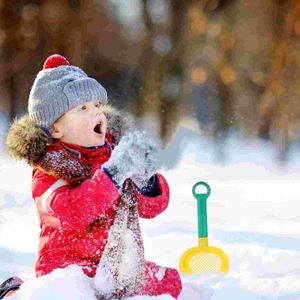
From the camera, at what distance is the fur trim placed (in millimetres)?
1042

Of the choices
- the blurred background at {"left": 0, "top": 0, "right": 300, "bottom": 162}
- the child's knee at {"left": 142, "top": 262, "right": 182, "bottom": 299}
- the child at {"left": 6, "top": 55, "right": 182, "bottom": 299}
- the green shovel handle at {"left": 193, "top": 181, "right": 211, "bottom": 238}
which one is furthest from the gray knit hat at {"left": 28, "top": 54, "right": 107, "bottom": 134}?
the blurred background at {"left": 0, "top": 0, "right": 300, "bottom": 162}

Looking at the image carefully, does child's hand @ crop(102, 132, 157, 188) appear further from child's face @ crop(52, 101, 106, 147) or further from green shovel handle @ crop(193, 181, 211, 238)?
green shovel handle @ crop(193, 181, 211, 238)

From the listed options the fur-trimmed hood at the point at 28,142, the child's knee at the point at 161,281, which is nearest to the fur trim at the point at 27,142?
the fur-trimmed hood at the point at 28,142

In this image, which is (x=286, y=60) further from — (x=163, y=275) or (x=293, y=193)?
(x=163, y=275)

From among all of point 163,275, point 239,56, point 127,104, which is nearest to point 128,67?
point 127,104

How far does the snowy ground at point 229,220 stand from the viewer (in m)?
1.77

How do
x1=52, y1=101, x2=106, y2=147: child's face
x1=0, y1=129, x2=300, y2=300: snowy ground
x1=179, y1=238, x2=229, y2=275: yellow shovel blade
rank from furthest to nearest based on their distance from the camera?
x1=0, y1=129, x2=300, y2=300: snowy ground
x1=179, y1=238, x2=229, y2=275: yellow shovel blade
x1=52, y1=101, x2=106, y2=147: child's face

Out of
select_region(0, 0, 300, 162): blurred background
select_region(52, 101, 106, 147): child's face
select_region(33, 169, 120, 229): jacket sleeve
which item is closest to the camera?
select_region(33, 169, 120, 229): jacket sleeve

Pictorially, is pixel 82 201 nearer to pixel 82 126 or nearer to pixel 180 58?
pixel 82 126

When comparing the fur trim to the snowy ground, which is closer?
the fur trim

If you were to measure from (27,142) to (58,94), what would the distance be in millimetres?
93

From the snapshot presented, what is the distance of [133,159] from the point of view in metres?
0.96

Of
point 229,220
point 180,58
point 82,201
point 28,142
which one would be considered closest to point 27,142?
point 28,142

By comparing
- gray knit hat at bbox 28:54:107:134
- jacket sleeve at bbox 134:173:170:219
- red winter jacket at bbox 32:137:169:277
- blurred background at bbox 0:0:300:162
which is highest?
blurred background at bbox 0:0:300:162
